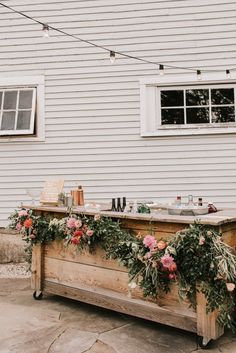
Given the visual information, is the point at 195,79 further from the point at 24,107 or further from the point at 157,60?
the point at 24,107

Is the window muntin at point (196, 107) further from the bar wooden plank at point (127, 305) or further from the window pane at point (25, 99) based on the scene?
the bar wooden plank at point (127, 305)

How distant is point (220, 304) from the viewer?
2922 millimetres

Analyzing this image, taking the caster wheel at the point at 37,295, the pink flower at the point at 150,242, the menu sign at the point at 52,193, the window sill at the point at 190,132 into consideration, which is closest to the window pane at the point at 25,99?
the window sill at the point at 190,132

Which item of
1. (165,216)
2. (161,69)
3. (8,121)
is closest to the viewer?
(165,216)

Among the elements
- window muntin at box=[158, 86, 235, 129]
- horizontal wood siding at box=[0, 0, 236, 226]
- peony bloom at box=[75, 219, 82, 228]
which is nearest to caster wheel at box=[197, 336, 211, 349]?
peony bloom at box=[75, 219, 82, 228]

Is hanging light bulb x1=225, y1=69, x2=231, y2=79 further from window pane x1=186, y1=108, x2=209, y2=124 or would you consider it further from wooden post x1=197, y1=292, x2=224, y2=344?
wooden post x1=197, y1=292, x2=224, y2=344

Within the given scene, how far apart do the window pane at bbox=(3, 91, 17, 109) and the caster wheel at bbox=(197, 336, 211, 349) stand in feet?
15.9

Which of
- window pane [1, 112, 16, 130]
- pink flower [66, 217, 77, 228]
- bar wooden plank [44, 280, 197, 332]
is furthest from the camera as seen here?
window pane [1, 112, 16, 130]

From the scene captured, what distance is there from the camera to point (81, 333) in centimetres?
341

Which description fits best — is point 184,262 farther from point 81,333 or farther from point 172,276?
point 81,333

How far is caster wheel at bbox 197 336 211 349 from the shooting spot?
306 cm

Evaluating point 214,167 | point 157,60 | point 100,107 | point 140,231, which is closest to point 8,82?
point 100,107

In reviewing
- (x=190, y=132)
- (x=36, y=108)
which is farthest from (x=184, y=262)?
(x=36, y=108)

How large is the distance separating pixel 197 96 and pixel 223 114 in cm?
50
